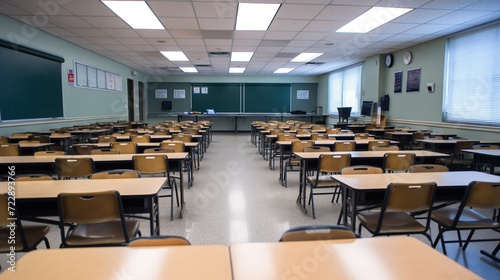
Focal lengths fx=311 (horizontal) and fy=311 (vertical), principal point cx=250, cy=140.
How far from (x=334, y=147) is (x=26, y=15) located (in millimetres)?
6251

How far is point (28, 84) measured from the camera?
6.77 meters

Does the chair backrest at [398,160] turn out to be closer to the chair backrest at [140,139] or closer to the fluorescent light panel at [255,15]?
the fluorescent light panel at [255,15]

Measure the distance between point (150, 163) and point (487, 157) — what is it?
4.72m

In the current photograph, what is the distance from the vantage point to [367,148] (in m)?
5.48

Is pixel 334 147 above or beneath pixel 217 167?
above

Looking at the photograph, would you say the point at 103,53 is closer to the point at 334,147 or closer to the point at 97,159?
the point at 97,159

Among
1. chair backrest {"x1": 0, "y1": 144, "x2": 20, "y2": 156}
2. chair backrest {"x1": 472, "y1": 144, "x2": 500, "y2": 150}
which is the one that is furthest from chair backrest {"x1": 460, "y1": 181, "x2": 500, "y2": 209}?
chair backrest {"x1": 0, "y1": 144, "x2": 20, "y2": 156}

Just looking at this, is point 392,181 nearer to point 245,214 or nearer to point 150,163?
point 245,214

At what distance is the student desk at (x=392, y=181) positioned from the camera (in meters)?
2.48

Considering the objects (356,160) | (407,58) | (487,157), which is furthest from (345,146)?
(407,58)

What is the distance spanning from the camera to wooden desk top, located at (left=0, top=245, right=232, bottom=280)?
Result: 1158 millimetres

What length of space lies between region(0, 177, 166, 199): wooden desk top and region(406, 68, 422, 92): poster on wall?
26.4ft

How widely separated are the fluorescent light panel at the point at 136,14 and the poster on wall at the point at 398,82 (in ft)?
22.6

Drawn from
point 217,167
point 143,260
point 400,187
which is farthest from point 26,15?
point 400,187
